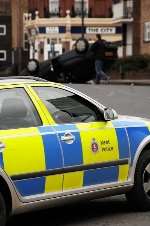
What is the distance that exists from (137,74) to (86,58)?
12554 mm

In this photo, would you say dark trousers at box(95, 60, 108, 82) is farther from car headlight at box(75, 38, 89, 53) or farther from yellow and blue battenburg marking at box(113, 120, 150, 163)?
yellow and blue battenburg marking at box(113, 120, 150, 163)

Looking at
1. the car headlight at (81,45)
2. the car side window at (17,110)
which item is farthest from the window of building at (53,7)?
the car side window at (17,110)

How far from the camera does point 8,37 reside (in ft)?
261

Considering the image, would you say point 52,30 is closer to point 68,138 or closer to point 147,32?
point 147,32

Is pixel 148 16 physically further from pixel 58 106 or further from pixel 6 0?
pixel 58 106

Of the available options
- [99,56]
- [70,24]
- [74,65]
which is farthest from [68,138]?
[70,24]

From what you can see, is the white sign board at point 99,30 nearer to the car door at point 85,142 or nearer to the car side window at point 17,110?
the car door at point 85,142

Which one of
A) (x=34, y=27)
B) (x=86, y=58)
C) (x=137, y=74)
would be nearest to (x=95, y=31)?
(x=34, y=27)

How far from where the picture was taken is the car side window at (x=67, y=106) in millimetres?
6934

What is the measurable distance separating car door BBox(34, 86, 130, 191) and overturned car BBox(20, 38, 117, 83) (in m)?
20.3

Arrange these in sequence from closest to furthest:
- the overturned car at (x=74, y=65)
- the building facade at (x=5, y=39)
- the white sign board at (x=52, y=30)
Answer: the overturned car at (x=74, y=65) → the white sign board at (x=52, y=30) → the building facade at (x=5, y=39)

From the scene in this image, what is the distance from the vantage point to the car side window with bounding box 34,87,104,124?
6934 mm

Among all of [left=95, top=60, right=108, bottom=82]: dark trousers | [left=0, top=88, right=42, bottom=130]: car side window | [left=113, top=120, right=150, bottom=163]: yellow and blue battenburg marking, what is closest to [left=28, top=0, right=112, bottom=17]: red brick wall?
[left=95, top=60, right=108, bottom=82]: dark trousers

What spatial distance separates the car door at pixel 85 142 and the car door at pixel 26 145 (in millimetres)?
139
